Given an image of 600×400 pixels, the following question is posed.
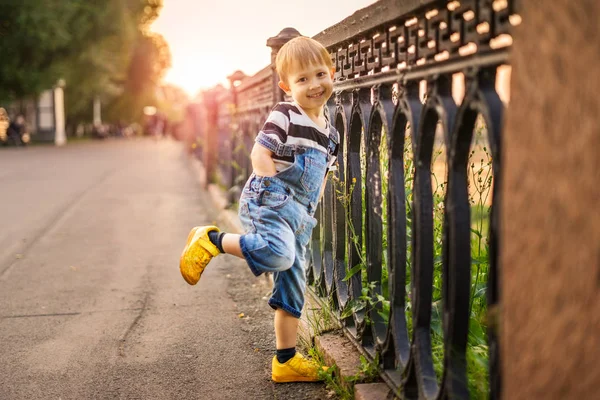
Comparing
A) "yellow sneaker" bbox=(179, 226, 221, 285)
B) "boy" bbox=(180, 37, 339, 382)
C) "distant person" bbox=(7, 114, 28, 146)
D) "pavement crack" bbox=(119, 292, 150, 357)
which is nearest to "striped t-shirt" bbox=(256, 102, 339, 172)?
"boy" bbox=(180, 37, 339, 382)

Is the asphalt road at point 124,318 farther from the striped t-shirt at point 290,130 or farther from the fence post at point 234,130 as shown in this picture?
the striped t-shirt at point 290,130

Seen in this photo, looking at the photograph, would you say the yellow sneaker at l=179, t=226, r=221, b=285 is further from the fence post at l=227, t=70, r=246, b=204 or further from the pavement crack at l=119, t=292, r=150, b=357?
the fence post at l=227, t=70, r=246, b=204

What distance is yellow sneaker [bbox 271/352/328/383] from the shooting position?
2.89m

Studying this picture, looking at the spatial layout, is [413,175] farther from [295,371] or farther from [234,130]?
[234,130]

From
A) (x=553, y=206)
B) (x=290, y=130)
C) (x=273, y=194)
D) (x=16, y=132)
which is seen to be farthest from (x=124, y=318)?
(x=16, y=132)

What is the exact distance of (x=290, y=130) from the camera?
8.87 feet

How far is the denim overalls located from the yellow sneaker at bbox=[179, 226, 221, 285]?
16cm

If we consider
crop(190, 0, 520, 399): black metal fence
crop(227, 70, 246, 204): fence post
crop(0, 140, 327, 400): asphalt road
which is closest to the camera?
crop(190, 0, 520, 399): black metal fence

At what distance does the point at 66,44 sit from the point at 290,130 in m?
30.9

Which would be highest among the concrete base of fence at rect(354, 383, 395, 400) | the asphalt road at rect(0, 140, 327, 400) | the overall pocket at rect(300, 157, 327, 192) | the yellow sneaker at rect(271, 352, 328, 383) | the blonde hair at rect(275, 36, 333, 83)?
the blonde hair at rect(275, 36, 333, 83)

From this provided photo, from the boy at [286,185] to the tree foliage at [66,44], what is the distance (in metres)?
28.1

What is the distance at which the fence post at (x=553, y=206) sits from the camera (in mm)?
1041

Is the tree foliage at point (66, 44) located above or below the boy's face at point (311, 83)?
above

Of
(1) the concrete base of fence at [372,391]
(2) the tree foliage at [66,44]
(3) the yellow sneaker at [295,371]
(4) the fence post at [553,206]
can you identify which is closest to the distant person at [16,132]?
(2) the tree foliage at [66,44]
